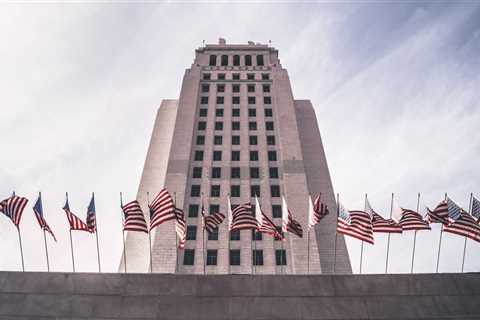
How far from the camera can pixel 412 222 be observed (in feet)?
75.9

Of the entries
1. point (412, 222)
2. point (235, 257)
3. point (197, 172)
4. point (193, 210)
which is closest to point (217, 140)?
point (197, 172)

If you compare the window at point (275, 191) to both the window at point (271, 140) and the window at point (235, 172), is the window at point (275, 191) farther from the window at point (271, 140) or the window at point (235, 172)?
the window at point (271, 140)

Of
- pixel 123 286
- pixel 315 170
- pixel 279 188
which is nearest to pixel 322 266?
pixel 279 188

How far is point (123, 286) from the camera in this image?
1961 centimetres

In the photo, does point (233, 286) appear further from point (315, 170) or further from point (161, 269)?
point (315, 170)

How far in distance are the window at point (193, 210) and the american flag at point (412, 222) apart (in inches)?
847

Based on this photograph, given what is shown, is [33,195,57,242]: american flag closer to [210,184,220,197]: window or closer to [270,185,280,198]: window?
[210,184,220,197]: window

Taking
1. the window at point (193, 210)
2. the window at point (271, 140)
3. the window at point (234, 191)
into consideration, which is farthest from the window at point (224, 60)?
the window at point (193, 210)

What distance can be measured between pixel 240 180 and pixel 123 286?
24462 mm

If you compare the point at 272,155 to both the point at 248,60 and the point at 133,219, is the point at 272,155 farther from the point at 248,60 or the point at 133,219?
the point at 133,219

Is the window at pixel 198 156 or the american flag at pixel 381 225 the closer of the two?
the american flag at pixel 381 225

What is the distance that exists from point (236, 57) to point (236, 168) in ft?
90.7

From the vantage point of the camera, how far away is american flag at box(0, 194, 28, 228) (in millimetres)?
21953

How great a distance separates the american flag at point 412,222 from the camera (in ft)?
75.4
